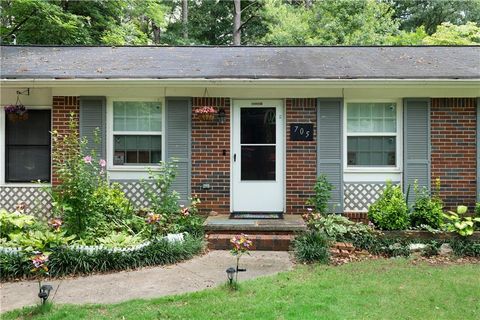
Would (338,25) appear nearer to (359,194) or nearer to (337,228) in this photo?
(359,194)

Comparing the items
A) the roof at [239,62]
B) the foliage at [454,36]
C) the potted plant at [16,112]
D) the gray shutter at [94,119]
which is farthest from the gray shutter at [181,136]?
the foliage at [454,36]

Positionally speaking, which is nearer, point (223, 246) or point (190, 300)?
point (190, 300)

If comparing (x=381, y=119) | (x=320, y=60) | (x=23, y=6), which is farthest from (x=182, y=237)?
(x=23, y=6)

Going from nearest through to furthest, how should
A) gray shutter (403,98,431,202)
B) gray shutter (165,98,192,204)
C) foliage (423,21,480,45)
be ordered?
gray shutter (403,98,431,202) < gray shutter (165,98,192,204) < foliage (423,21,480,45)

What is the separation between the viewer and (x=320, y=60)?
8.19m

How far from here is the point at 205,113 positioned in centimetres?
698

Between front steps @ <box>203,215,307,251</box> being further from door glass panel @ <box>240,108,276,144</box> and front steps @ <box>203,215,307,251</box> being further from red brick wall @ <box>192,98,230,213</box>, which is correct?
door glass panel @ <box>240,108,276,144</box>

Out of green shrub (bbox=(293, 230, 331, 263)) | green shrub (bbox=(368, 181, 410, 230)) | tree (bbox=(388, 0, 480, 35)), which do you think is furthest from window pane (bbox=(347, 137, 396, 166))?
tree (bbox=(388, 0, 480, 35))

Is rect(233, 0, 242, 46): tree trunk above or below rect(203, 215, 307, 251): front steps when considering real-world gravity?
above

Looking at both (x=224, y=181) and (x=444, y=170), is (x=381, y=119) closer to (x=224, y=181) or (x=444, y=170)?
(x=444, y=170)

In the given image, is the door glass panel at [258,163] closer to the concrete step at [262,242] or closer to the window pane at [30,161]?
the concrete step at [262,242]

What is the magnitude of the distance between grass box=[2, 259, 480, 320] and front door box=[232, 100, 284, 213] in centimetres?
254

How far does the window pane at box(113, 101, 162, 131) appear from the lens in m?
7.35

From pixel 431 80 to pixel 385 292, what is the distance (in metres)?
4.02
